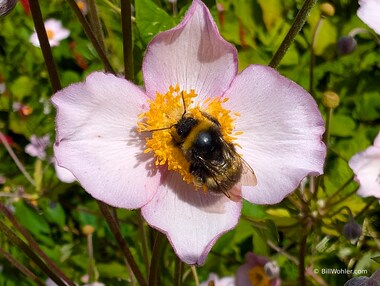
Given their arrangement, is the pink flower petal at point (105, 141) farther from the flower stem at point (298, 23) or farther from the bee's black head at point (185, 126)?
the flower stem at point (298, 23)

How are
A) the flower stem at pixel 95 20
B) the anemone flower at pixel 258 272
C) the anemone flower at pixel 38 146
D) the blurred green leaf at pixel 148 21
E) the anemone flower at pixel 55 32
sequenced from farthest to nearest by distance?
the anemone flower at pixel 55 32 → the anemone flower at pixel 38 146 → the anemone flower at pixel 258 272 → the blurred green leaf at pixel 148 21 → the flower stem at pixel 95 20

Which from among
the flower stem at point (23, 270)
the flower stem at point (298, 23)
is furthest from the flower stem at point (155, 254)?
the flower stem at point (298, 23)

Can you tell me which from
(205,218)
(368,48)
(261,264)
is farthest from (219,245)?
(368,48)

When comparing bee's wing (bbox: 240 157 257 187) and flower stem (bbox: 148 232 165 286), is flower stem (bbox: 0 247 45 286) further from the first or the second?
bee's wing (bbox: 240 157 257 187)

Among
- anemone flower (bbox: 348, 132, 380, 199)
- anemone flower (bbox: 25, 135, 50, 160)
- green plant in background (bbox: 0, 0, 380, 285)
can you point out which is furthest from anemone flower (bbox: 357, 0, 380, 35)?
anemone flower (bbox: 25, 135, 50, 160)

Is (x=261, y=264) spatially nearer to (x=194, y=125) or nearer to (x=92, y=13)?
(x=194, y=125)
